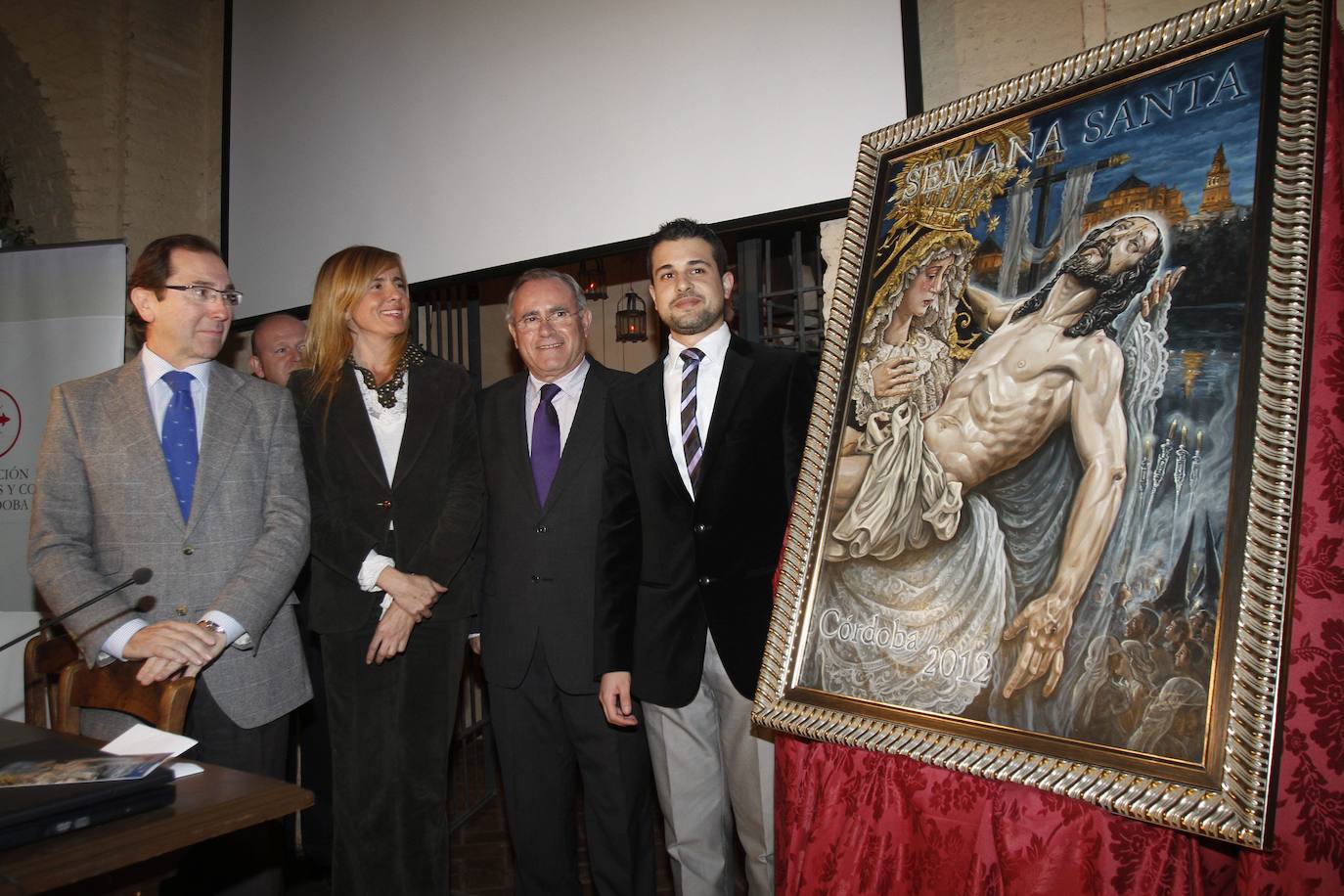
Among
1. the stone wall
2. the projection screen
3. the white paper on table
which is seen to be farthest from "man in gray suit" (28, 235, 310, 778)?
the stone wall

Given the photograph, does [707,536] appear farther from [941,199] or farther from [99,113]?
[99,113]

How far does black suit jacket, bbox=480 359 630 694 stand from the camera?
89.9 inches

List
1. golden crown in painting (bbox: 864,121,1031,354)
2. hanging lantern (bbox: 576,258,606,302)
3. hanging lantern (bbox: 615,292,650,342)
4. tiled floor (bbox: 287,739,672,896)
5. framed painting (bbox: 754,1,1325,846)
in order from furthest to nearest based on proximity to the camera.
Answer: hanging lantern (bbox: 576,258,606,302), hanging lantern (bbox: 615,292,650,342), tiled floor (bbox: 287,739,672,896), golden crown in painting (bbox: 864,121,1031,354), framed painting (bbox: 754,1,1325,846)

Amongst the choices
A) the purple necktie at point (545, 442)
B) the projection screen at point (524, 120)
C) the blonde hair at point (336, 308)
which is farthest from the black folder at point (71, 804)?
the projection screen at point (524, 120)

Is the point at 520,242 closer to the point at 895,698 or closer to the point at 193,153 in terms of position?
the point at 895,698

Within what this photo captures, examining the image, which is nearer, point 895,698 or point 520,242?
point 895,698

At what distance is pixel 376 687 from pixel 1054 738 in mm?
1825

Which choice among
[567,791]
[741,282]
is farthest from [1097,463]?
[741,282]

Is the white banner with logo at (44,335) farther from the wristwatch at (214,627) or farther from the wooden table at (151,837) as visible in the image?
the wooden table at (151,837)

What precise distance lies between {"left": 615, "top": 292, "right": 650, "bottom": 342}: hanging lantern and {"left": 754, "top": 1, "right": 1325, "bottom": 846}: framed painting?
5.39 metres

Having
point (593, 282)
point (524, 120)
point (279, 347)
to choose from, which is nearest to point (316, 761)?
point (279, 347)

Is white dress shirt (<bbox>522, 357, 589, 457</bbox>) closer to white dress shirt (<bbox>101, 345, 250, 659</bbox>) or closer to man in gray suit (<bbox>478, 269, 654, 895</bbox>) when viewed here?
man in gray suit (<bbox>478, 269, 654, 895</bbox>)

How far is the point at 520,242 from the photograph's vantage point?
346cm

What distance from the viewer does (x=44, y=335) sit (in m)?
3.41
